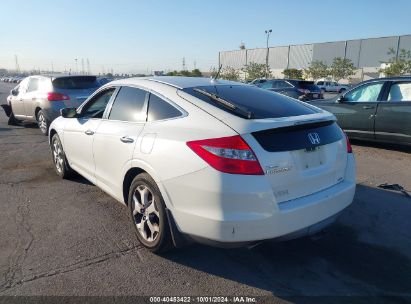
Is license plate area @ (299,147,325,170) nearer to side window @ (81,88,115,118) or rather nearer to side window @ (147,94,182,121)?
side window @ (147,94,182,121)

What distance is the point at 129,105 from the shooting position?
380cm

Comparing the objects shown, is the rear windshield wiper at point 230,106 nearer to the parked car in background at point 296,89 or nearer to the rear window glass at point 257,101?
the rear window glass at point 257,101

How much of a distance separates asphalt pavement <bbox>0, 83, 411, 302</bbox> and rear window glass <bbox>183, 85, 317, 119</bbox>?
3.82 feet

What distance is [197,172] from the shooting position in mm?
2715

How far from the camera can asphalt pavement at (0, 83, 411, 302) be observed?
9.40 ft

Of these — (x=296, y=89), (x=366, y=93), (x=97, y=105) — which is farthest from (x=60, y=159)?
(x=296, y=89)

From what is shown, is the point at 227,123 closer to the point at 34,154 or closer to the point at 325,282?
the point at 325,282

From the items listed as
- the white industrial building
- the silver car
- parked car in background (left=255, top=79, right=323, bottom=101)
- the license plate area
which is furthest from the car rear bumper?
the white industrial building

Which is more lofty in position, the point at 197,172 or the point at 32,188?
the point at 197,172

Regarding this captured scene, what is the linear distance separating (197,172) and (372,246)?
2030 mm

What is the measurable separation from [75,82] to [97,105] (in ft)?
18.9

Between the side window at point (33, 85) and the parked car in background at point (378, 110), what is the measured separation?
7922 mm

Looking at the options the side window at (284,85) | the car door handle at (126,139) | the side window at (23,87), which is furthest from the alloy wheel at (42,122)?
the side window at (284,85)

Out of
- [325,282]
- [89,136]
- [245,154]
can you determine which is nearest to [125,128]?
[89,136]
